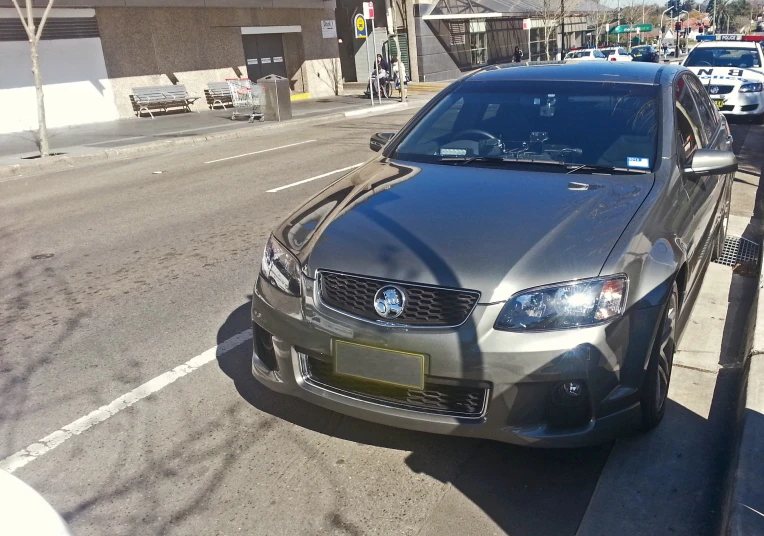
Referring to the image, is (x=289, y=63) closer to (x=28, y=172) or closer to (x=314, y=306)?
(x=28, y=172)

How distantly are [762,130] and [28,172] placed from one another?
14.2 m

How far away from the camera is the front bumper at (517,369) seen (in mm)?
2900

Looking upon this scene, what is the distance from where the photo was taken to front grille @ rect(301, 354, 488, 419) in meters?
3.03

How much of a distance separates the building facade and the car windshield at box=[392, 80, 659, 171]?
59.6 ft

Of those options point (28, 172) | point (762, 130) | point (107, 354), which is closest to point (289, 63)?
point (28, 172)

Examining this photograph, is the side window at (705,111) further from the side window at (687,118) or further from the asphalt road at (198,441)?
the asphalt road at (198,441)

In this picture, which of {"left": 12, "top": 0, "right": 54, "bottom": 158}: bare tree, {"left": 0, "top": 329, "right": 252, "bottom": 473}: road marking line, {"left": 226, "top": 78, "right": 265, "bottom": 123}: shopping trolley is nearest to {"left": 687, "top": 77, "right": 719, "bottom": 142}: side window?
{"left": 0, "top": 329, "right": 252, "bottom": 473}: road marking line

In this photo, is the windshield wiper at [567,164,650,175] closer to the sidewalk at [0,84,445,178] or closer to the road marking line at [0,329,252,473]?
the road marking line at [0,329,252,473]

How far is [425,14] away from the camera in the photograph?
36.7 meters

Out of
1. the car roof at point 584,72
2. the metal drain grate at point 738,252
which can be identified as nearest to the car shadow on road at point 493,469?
the car roof at point 584,72

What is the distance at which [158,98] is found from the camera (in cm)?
2273

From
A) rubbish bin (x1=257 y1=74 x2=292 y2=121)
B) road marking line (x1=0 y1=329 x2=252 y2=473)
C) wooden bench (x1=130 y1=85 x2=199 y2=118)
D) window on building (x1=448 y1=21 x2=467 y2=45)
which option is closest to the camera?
road marking line (x1=0 y1=329 x2=252 y2=473)

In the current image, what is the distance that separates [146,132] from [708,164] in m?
16.5

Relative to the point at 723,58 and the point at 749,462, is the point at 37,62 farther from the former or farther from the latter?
the point at 723,58
